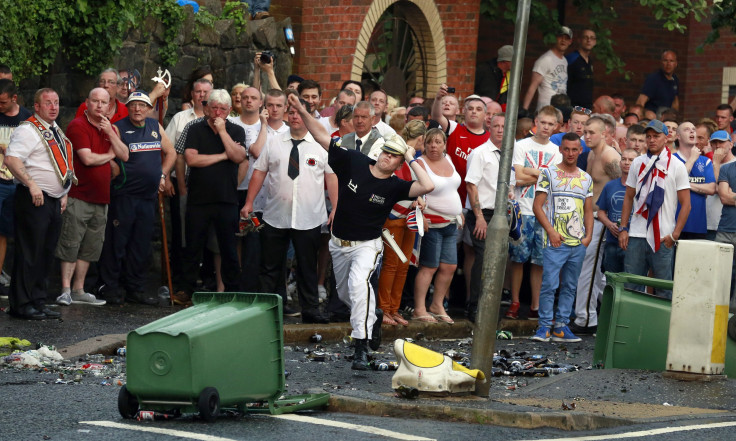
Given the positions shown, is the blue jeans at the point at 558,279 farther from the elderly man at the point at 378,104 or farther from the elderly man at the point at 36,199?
the elderly man at the point at 36,199

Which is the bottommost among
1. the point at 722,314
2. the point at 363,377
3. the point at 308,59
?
the point at 363,377

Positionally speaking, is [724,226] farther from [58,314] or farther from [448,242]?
[58,314]

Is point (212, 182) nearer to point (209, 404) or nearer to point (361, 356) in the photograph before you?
point (361, 356)

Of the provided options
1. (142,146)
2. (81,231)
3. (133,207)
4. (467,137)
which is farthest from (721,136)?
(81,231)

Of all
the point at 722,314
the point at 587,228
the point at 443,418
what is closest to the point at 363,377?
the point at 443,418

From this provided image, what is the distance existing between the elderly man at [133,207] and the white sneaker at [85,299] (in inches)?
8.0

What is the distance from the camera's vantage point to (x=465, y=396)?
9539mm

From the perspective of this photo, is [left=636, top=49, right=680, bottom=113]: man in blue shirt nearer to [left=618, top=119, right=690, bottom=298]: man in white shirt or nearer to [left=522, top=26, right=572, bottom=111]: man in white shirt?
[left=522, top=26, right=572, bottom=111]: man in white shirt

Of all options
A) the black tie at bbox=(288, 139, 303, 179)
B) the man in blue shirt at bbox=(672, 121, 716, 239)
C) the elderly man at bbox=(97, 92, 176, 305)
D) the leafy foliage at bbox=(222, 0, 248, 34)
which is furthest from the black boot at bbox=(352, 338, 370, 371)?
the leafy foliage at bbox=(222, 0, 248, 34)

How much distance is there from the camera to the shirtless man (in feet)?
48.8

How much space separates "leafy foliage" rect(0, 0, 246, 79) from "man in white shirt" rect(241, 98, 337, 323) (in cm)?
282

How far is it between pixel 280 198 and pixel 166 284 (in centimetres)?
217

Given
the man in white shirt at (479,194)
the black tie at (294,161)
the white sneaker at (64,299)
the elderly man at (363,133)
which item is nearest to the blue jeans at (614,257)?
the man in white shirt at (479,194)

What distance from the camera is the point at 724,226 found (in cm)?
1546
